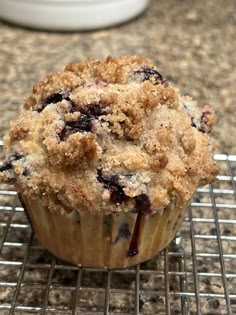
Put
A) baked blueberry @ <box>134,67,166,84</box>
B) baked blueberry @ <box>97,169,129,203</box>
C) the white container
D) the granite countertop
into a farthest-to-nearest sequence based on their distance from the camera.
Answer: the white container
the granite countertop
baked blueberry @ <box>134,67,166,84</box>
baked blueberry @ <box>97,169,129,203</box>

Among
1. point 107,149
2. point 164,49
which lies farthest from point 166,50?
point 107,149

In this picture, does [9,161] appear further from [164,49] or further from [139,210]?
[164,49]

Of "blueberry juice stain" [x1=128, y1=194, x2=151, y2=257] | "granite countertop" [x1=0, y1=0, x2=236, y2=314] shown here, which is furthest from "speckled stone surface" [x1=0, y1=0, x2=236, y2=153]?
"blueberry juice stain" [x1=128, y1=194, x2=151, y2=257]

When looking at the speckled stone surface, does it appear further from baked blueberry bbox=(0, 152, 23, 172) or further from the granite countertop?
baked blueberry bbox=(0, 152, 23, 172)

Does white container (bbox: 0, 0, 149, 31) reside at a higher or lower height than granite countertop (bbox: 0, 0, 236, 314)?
higher

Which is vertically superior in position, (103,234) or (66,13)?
(103,234)

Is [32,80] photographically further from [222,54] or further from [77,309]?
[77,309]
